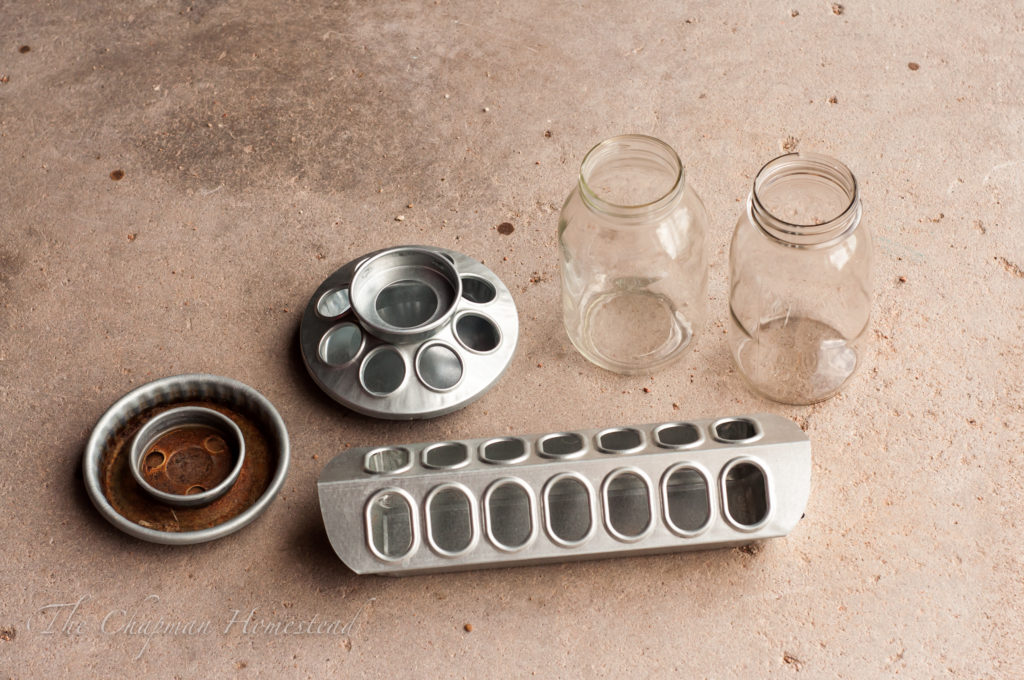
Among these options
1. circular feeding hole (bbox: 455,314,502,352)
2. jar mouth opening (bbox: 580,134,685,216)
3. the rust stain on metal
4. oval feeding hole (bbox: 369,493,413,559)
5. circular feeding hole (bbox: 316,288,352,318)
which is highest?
jar mouth opening (bbox: 580,134,685,216)

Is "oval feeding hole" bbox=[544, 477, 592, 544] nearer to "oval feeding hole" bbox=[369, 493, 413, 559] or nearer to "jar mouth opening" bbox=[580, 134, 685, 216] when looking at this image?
"oval feeding hole" bbox=[369, 493, 413, 559]

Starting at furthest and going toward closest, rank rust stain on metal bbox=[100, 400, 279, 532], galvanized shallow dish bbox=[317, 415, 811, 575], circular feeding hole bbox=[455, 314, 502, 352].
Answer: circular feeding hole bbox=[455, 314, 502, 352] < rust stain on metal bbox=[100, 400, 279, 532] < galvanized shallow dish bbox=[317, 415, 811, 575]

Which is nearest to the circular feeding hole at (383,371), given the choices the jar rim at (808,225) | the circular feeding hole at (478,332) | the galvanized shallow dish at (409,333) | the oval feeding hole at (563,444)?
the galvanized shallow dish at (409,333)

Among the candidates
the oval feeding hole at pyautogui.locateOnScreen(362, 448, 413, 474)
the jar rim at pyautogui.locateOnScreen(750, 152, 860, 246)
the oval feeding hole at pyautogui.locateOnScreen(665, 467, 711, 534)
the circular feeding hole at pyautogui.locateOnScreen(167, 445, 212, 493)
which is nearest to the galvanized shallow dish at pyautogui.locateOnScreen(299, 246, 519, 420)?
the oval feeding hole at pyautogui.locateOnScreen(362, 448, 413, 474)

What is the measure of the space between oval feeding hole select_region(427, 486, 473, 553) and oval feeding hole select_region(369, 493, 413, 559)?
36 millimetres

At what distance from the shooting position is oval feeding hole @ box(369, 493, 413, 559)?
1303 millimetres

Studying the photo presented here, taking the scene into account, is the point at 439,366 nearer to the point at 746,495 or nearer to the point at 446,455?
the point at 446,455

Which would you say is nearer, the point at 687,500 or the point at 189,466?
the point at 687,500

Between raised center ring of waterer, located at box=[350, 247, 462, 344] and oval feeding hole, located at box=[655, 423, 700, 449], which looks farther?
raised center ring of waterer, located at box=[350, 247, 462, 344]

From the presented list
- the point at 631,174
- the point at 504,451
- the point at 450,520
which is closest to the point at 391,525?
the point at 450,520

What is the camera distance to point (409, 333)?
1433 mm

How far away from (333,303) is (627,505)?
2.02 feet

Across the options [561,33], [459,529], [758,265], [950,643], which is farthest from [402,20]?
[950,643]

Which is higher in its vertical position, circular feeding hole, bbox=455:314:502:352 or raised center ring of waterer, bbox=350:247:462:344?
raised center ring of waterer, bbox=350:247:462:344
